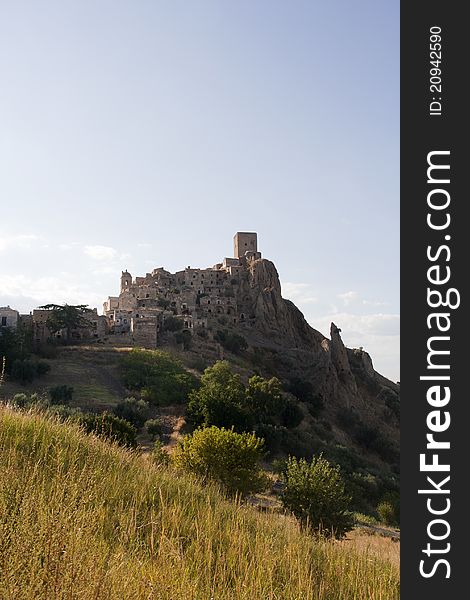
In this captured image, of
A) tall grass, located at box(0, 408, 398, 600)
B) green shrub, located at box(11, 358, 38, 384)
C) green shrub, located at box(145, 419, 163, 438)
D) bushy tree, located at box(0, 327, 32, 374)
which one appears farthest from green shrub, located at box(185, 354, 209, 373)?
tall grass, located at box(0, 408, 398, 600)

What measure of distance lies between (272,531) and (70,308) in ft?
190

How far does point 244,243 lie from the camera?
98438 mm

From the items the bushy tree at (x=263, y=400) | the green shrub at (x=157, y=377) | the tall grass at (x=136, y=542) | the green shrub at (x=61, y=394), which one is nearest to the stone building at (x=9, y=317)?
the green shrub at (x=157, y=377)

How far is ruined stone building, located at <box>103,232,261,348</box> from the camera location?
65625mm

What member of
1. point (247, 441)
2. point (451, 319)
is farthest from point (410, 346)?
point (247, 441)

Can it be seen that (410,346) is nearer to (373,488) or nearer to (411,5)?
(411,5)

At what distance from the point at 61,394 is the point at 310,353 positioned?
42.6 metres

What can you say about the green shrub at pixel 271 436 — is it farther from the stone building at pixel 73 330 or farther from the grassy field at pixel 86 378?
the stone building at pixel 73 330

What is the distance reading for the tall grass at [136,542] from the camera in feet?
11.4

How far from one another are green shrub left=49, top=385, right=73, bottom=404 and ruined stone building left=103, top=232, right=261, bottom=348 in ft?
70.1

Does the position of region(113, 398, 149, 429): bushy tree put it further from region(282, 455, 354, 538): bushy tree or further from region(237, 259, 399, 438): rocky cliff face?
region(237, 259, 399, 438): rocky cliff face

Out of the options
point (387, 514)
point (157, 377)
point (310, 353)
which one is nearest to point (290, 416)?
point (157, 377)

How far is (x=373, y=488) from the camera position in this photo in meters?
31.8

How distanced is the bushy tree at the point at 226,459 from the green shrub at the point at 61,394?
771 inches
